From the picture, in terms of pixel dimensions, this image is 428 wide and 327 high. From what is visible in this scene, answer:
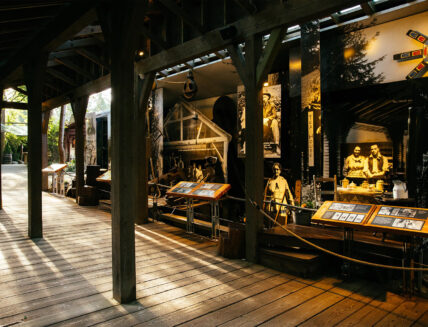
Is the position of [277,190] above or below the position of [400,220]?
below

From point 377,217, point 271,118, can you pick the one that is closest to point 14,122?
point 271,118

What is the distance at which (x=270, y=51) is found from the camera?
4.42m

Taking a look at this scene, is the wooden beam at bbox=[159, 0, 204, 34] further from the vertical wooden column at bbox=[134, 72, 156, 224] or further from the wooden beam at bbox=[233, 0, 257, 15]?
the vertical wooden column at bbox=[134, 72, 156, 224]

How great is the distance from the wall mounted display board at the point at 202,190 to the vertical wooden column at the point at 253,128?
90cm

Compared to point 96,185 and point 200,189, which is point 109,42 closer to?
point 200,189

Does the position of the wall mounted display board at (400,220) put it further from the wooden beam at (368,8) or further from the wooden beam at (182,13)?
the wooden beam at (368,8)

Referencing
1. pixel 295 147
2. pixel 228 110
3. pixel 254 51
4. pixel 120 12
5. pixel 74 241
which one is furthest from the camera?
pixel 228 110

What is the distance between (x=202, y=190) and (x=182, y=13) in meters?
3.11

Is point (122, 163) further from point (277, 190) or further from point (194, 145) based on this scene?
point (194, 145)

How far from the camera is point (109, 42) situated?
10.9 feet

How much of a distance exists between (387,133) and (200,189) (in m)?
4.14

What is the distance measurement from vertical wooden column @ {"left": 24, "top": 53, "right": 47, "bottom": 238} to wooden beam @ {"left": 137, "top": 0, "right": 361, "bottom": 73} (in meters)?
2.26

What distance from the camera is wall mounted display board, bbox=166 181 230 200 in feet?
18.4

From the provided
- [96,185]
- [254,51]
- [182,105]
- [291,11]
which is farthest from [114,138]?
[182,105]
